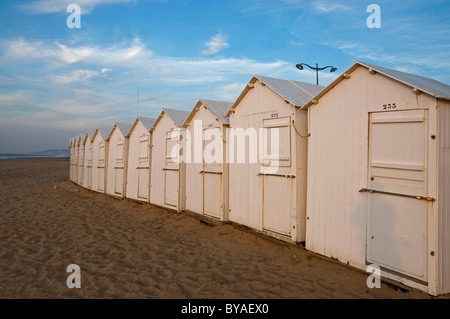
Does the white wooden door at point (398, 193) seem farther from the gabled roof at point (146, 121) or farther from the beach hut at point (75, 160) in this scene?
the beach hut at point (75, 160)

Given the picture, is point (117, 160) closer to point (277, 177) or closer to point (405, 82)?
point (277, 177)

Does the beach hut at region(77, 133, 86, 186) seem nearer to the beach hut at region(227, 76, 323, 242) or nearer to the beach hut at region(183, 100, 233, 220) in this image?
the beach hut at region(183, 100, 233, 220)

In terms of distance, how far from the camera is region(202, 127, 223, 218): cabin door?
8.59m

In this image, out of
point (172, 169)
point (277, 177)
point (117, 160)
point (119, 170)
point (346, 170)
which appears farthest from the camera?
point (117, 160)

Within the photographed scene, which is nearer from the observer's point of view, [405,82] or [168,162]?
[405,82]

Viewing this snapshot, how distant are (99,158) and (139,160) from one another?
526cm

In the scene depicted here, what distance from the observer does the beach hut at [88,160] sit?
61.8 ft

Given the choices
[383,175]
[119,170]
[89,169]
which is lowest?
[89,169]

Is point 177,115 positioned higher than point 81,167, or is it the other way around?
point 177,115

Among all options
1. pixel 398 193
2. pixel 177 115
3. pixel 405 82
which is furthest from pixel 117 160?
pixel 405 82

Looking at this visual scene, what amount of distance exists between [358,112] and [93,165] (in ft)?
52.8

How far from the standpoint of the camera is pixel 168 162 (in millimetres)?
10984
